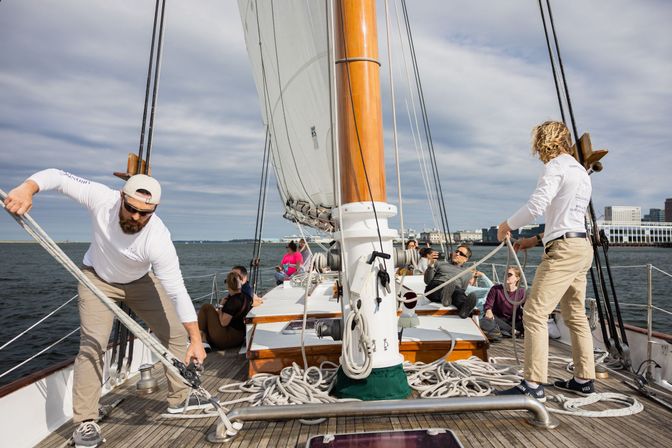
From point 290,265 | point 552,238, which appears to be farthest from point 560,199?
point 290,265

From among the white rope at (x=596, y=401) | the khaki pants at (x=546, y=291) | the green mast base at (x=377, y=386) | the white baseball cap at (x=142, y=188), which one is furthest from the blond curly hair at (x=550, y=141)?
the white baseball cap at (x=142, y=188)

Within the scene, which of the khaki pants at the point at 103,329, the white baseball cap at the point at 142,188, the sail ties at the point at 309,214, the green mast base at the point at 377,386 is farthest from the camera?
the sail ties at the point at 309,214

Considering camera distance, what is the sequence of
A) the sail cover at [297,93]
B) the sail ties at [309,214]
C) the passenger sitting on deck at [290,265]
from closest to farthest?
the sail cover at [297,93] → the sail ties at [309,214] → the passenger sitting on deck at [290,265]

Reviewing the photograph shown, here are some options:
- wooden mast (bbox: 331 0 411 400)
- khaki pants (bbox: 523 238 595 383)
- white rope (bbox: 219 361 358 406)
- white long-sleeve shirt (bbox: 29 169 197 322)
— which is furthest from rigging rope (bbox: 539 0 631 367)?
white long-sleeve shirt (bbox: 29 169 197 322)

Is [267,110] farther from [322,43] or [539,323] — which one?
[539,323]

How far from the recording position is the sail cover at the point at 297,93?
17.3 feet

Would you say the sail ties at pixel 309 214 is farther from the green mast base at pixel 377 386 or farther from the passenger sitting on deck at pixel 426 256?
the green mast base at pixel 377 386

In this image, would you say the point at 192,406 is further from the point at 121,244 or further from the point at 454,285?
the point at 454,285

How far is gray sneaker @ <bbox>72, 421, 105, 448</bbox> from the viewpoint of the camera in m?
2.18

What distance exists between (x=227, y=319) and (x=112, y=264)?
193cm

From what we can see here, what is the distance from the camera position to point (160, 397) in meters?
2.96

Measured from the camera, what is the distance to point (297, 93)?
5898 millimetres

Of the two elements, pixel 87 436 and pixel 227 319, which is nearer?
pixel 87 436

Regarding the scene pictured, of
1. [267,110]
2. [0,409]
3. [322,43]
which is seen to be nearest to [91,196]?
[0,409]
